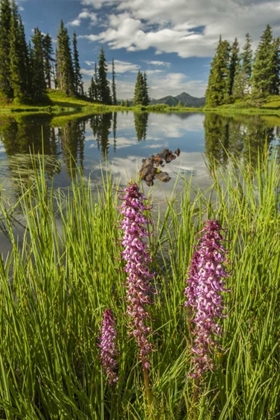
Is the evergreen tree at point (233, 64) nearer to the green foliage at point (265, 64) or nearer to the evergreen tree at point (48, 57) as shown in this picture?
the green foliage at point (265, 64)

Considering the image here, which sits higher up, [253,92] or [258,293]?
[253,92]

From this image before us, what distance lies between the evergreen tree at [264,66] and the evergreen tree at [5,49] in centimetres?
5619

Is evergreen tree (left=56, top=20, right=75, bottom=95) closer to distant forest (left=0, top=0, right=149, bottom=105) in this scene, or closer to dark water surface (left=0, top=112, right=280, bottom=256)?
distant forest (left=0, top=0, right=149, bottom=105)

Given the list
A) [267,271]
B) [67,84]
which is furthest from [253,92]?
[267,271]

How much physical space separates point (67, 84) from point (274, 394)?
92.9m

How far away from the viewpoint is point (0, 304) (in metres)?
2.34

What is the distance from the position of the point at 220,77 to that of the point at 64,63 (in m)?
44.7

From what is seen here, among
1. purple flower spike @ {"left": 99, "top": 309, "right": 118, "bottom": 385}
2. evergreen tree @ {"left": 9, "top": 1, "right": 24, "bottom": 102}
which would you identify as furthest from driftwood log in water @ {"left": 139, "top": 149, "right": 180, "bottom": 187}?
evergreen tree @ {"left": 9, "top": 1, "right": 24, "bottom": 102}

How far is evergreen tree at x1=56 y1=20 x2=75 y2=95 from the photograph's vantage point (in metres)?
83.6

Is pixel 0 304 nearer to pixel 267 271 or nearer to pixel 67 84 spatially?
pixel 267 271

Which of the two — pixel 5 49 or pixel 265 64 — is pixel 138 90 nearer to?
pixel 265 64

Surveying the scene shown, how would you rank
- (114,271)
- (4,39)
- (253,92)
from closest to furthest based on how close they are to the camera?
1. (114,271)
2. (4,39)
3. (253,92)

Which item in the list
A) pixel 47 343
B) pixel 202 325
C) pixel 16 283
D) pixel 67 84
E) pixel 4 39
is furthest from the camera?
pixel 67 84

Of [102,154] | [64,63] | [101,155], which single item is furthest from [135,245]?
[64,63]
